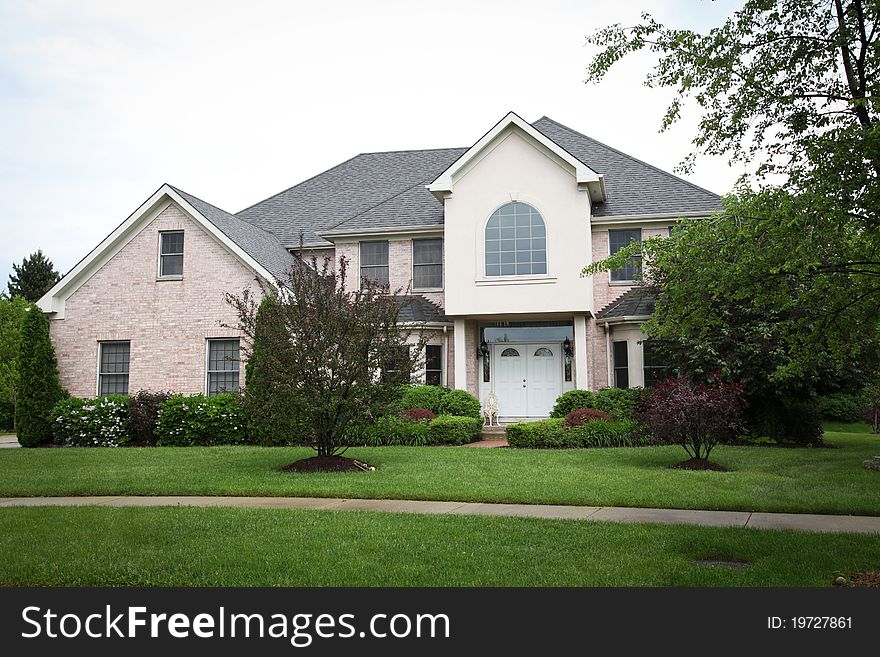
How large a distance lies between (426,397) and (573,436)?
5029 mm

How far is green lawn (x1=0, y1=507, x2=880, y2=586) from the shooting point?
591 cm

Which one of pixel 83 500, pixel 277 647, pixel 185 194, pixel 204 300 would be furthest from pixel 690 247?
pixel 185 194

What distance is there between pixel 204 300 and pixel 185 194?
3.48 metres

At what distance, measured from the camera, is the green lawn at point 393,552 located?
591 cm

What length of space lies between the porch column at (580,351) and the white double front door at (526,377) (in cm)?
106

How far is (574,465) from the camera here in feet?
46.2

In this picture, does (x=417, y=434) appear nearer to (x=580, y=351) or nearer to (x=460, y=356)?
(x=460, y=356)

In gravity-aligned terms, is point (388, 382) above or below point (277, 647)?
above

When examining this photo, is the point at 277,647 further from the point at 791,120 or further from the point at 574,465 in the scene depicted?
the point at 574,465

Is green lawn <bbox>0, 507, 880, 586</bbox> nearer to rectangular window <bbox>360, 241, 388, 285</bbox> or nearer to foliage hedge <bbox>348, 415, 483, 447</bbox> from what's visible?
foliage hedge <bbox>348, 415, 483, 447</bbox>

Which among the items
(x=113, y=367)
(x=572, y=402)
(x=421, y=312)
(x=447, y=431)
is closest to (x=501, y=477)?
(x=447, y=431)

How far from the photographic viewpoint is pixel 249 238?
Result: 76.6ft

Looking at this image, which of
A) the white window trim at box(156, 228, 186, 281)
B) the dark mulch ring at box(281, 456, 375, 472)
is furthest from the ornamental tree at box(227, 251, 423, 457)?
the white window trim at box(156, 228, 186, 281)

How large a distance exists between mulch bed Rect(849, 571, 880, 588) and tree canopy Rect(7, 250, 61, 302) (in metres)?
60.7
